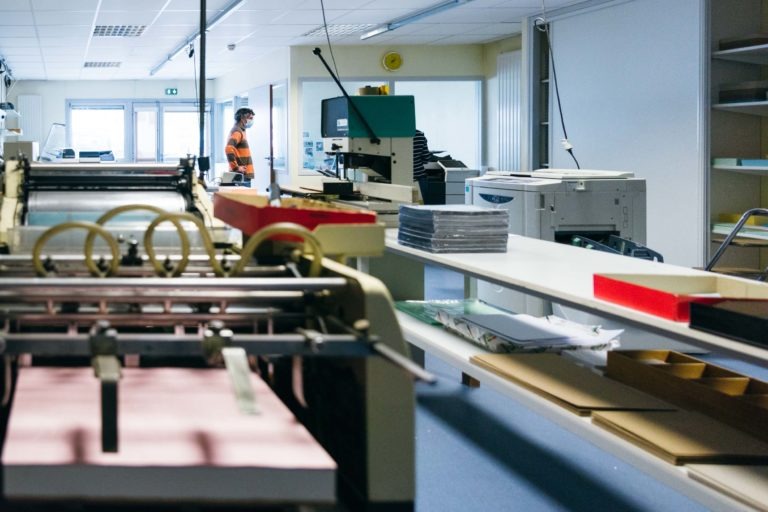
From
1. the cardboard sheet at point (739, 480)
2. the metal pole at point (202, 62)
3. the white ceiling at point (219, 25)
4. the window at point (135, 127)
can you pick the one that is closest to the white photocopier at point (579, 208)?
the metal pole at point (202, 62)

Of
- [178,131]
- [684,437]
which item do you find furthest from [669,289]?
[178,131]

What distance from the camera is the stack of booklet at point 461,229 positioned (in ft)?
11.4

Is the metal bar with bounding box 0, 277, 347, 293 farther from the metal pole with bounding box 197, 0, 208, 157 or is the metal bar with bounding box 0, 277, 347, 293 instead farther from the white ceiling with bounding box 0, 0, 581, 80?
the white ceiling with bounding box 0, 0, 581, 80

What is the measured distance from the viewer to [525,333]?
3422 millimetres

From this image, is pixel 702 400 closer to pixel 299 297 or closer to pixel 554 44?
pixel 299 297

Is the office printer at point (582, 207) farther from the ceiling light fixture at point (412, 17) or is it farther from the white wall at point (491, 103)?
the white wall at point (491, 103)

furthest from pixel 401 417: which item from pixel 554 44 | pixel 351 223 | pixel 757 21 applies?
pixel 554 44

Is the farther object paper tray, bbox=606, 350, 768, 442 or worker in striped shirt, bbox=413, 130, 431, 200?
worker in striped shirt, bbox=413, 130, 431, 200

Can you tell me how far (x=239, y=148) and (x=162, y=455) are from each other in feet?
31.7

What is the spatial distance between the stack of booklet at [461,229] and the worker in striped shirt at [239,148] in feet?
23.1

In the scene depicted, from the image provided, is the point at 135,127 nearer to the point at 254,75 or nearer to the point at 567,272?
the point at 254,75

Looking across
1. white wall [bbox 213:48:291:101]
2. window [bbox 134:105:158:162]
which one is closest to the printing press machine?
white wall [bbox 213:48:291:101]

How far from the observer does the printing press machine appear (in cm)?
99

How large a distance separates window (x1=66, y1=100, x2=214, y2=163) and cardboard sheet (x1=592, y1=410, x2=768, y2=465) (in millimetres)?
16551
